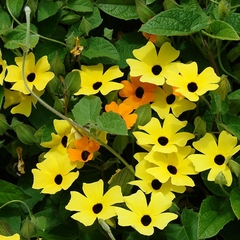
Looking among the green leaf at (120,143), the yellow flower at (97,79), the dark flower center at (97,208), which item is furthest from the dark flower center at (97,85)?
the dark flower center at (97,208)

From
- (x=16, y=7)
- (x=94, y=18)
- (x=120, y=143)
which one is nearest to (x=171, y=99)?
(x=120, y=143)

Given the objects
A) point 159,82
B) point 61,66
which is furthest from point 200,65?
point 61,66

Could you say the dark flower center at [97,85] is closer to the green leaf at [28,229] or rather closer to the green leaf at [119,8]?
the green leaf at [119,8]

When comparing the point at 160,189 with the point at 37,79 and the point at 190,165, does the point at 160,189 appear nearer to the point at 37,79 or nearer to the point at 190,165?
the point at 190,165

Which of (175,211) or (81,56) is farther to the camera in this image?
(81,56)

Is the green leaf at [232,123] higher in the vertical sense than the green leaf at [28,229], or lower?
higher
